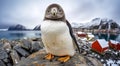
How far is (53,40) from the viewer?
200 inches

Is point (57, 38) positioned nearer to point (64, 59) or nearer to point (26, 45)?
point (64, 59)

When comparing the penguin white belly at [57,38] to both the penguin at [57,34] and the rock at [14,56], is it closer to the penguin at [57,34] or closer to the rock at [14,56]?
the penguin at [57,34]

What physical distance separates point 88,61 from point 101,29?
124 metres

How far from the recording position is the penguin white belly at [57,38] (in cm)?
486

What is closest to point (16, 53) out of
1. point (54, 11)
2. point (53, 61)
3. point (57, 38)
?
point (53, 61)

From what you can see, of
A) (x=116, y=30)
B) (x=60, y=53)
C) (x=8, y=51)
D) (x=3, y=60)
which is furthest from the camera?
(x=116, y=30)

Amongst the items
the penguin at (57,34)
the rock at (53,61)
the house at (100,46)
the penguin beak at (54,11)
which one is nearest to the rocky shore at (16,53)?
the house at (100,46)

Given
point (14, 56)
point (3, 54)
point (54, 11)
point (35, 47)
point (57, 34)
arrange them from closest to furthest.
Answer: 1. point (54, 11)
2. point (57, 34)
3. point (14, 56)
4. point (3, 54)
5. point (35, 47)

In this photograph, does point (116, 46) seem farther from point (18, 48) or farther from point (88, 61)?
point (88, 61)

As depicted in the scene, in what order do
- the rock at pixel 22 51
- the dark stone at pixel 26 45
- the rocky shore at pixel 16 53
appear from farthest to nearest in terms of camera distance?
the dark stone at pixel 26 45
the rock at pixel 22 51
the rocky shore at pixel 16 53

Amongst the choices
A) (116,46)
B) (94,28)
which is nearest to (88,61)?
(116,46)

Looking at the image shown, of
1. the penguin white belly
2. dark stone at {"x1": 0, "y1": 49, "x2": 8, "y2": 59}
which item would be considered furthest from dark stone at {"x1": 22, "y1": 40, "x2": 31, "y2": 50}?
the penguin white belly

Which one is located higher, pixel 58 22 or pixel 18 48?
pixel 58 22

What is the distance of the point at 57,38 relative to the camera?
5031 mm
